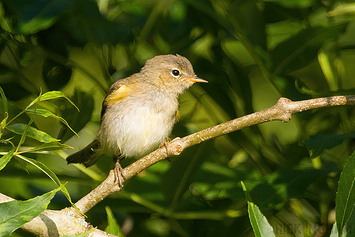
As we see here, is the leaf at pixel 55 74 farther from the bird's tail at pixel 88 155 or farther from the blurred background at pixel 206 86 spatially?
the bird's tail at pixel 88 155

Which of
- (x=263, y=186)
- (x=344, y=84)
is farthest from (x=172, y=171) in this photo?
(x=344, y=84)

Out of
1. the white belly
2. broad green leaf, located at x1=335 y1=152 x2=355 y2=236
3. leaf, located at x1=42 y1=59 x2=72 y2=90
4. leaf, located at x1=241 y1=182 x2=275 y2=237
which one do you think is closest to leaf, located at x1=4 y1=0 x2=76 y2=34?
leaf, located at x1=42 y1=59 x2=72 y2=90

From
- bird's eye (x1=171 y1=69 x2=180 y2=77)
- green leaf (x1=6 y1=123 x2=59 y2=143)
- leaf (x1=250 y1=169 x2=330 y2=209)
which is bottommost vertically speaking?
leaf (x1=250 y1=169 x2=330 y2=209)

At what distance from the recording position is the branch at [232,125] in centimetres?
197

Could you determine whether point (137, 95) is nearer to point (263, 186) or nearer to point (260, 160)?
point (260, 160)

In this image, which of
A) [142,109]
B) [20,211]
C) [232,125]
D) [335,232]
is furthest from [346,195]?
[142,109]

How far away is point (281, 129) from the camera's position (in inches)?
136

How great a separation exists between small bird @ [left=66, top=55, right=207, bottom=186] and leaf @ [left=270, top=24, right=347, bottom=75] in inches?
25.5

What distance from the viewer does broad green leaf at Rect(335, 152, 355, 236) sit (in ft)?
4.76

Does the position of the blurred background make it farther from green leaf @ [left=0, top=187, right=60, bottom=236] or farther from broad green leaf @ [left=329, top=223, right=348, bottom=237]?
green leaf @ [left=0, top=187, right=60, bottom=236]

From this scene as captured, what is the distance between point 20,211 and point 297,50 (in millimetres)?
2453

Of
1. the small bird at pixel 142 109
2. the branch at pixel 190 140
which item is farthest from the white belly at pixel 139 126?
the branch at pixel 190 140

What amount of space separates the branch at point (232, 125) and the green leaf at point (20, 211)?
0.88m

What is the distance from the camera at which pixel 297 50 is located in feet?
10.5
